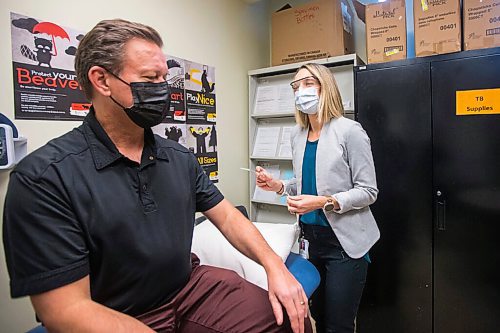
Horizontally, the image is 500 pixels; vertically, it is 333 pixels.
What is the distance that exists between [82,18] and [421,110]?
192 cm

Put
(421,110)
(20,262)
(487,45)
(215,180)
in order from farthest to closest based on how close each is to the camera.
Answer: (215,180) → (421,110) → (487,45) → (20,262)

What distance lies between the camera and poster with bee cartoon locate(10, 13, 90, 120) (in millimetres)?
1458

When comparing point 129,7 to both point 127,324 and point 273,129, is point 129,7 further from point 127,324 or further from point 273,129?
point 127,324

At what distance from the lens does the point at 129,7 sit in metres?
1.91

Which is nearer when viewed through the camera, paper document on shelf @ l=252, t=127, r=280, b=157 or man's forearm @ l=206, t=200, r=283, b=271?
man's forearm @ l=206, t=200, r=283, b=271

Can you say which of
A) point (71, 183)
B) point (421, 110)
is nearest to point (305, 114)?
point (421, 110)

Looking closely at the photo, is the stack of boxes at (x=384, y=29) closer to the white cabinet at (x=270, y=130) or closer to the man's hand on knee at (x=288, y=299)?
the white cabinet at (x=270, y=130)

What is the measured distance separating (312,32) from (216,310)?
215 cm

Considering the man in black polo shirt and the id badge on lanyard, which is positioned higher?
the man in black polo shirt

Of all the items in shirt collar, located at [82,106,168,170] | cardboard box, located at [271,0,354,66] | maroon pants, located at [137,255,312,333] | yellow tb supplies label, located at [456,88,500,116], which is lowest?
maroon pants, located at [137,255,312,333]

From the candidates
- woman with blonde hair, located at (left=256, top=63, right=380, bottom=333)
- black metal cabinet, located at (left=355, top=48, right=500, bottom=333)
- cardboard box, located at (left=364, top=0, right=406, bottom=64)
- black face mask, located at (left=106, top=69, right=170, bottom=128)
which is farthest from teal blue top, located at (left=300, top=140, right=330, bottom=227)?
cardboard box, located at (left=364, top=0, right=406, bottom=64)

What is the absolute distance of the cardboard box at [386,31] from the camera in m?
2.09

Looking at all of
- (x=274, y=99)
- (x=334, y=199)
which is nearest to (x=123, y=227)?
(x=334, y=199)

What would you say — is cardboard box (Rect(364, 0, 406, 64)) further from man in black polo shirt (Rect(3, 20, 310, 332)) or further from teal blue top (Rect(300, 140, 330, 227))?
man in black polo shirt (Rect(3, 20, 310, 332))
